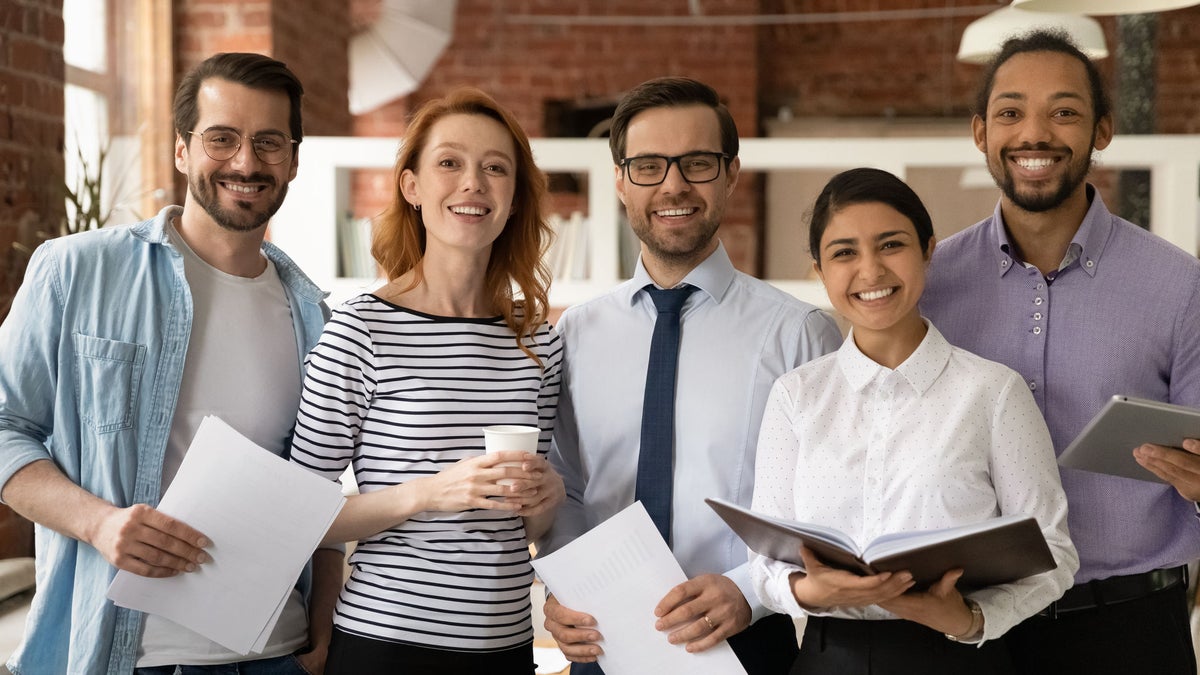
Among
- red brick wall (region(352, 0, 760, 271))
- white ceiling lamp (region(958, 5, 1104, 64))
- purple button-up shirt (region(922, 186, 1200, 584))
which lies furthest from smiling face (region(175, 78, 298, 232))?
→ red brick wall (region(352, 0, 760, 271))

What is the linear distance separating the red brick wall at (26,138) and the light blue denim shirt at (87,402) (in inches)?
67.9

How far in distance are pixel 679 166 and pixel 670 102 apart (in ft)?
0.38

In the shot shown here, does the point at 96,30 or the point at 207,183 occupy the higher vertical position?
the point at 96,30

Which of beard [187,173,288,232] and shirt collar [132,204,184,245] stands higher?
beard [187,173,288,232]

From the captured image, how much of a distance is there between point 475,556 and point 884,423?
671 mm

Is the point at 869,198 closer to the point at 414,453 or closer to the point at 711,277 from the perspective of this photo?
the point at 711,277

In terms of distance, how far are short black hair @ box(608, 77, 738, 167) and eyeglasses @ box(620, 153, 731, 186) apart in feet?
0.13

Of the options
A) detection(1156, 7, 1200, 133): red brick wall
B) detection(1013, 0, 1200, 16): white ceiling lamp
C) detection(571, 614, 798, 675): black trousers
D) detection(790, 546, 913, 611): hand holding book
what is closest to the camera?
detection(790, 546, 913, 611): hand holding book

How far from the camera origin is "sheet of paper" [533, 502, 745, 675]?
A: 183cm

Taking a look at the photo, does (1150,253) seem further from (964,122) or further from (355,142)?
(964,122)

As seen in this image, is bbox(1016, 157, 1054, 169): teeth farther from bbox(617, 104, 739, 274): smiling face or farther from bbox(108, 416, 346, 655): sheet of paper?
bbox(108, 416, 346, 655): sheet of paper

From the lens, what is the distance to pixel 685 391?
2.08 meters

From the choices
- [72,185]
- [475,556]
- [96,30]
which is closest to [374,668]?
[475,556]

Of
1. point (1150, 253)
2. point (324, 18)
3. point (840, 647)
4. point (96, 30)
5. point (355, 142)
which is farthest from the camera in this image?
point (324, 18)
